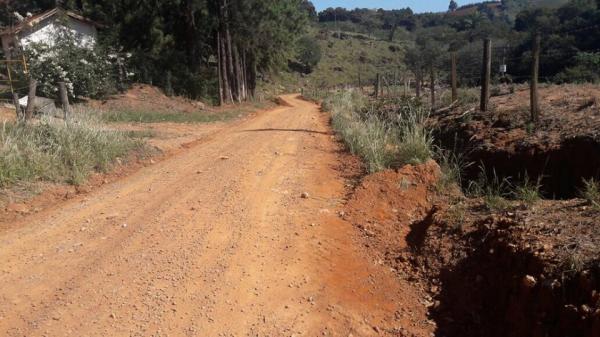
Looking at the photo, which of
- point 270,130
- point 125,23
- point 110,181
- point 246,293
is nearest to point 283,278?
point 246,293

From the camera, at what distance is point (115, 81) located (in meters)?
20.6

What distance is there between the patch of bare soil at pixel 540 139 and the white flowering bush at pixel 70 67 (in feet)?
45.9

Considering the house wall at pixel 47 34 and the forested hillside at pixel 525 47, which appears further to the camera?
the house wall at pixel 47 34

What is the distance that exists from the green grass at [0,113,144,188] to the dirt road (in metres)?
0.83

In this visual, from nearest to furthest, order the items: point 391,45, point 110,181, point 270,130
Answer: point 110,181
point 270,130
point 391,45

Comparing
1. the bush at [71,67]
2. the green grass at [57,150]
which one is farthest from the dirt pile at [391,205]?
the bush at [71,67]

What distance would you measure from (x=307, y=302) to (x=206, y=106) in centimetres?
2082

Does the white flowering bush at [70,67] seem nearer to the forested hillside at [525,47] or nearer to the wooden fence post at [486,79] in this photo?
the forested hillside at [525,47]

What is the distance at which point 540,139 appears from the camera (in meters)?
7.54

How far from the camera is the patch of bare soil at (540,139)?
686cm

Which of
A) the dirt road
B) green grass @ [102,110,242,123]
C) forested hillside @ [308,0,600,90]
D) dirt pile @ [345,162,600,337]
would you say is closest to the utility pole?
forested hillside @ [308,0,600,90]

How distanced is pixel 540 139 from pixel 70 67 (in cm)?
1661

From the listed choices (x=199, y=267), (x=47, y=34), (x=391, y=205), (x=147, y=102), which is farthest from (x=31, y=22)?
(x=199, y=267)

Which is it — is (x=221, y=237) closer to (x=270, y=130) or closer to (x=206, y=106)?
(x=270, y=130)
